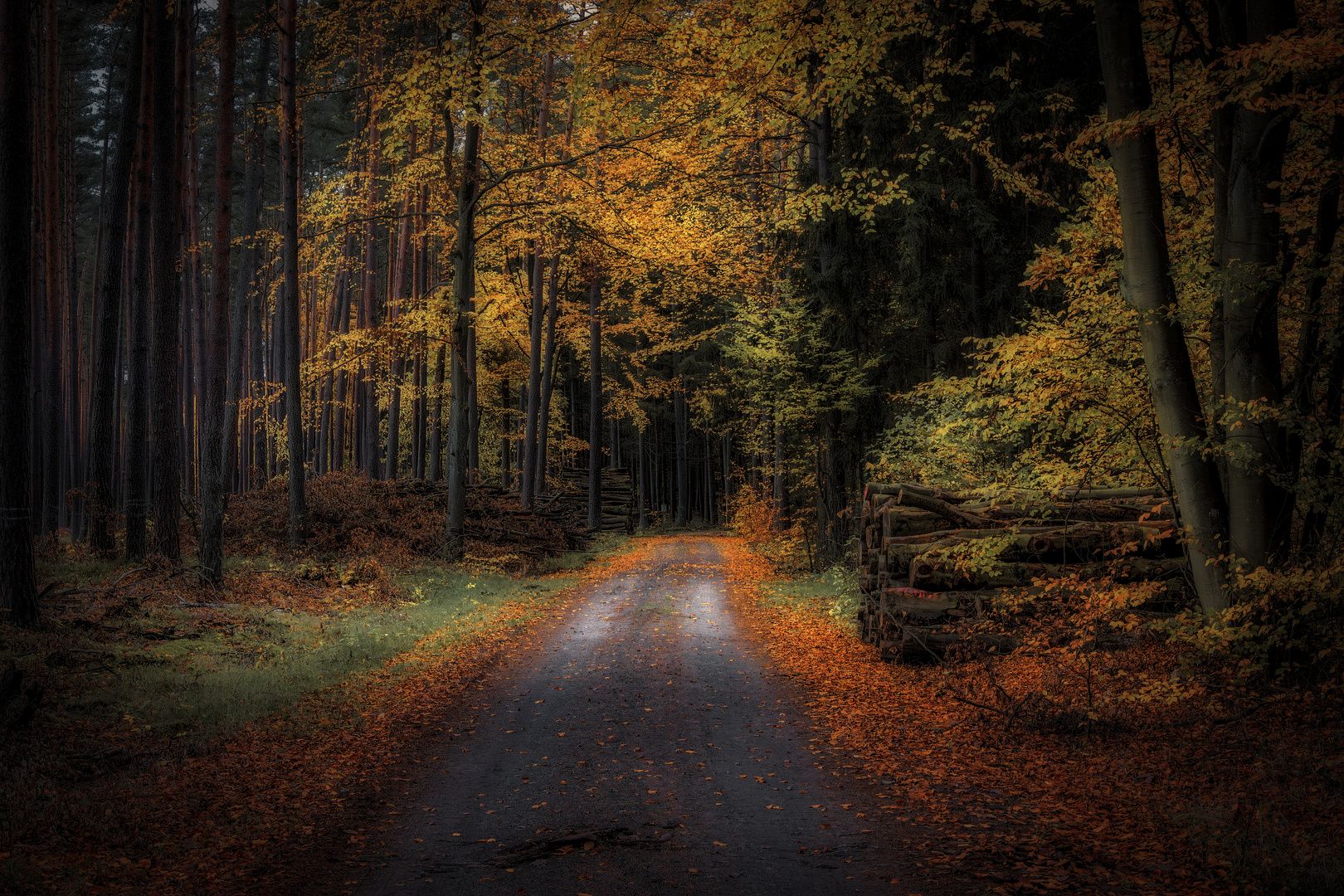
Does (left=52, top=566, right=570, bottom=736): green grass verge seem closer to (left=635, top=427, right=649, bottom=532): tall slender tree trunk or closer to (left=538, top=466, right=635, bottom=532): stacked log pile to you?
(left=538, top=466, right=635, bottom=532): stacked log pile

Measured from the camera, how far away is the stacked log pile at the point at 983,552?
8484mm

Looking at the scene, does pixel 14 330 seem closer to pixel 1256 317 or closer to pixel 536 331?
pixel 1256 317

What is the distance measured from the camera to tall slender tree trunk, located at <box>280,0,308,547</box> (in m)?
14.8

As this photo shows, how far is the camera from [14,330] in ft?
26.2

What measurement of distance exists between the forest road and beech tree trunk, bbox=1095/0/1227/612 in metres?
3.85

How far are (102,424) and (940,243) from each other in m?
15.9

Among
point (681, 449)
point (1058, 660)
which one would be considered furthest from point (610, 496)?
point (1058, 660)

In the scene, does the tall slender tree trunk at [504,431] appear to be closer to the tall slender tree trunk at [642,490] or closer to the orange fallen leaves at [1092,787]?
the tall slender tree trunk at [642,490]

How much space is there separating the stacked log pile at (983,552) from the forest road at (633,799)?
1804mm

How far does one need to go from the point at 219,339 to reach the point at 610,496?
2410 cm

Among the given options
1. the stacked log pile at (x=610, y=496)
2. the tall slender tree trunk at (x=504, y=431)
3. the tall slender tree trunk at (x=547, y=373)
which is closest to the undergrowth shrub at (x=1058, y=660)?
the tall slender tree trunk at (x=547, y=373)

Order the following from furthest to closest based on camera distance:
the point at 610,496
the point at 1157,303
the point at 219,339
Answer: the point at 610,496 → the point at 219,339 → the point at 1157,303

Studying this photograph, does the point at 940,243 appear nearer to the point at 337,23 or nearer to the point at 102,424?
the point at 337,23

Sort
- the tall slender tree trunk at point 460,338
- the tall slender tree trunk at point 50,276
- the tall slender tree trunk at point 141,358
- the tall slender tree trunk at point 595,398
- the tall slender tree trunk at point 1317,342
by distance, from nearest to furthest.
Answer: the tall slender tree trunk at point 1317,342 → the tall slender tree trunk at point 141,358 → the tall slender tree trunk at point 460,338 → the tall slender tree trunk at point 50,276 → the tall slender tree trunk at point 595,398
